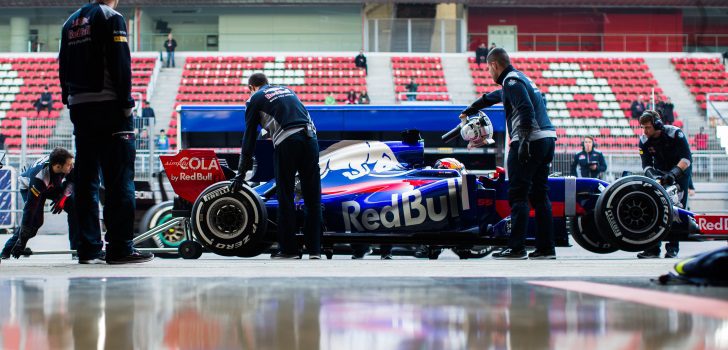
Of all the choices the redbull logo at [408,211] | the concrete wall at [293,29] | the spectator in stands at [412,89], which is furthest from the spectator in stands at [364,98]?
the redbull logo at [408,211]

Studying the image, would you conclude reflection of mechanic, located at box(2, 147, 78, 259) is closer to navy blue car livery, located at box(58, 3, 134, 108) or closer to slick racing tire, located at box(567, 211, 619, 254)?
navy blue car livery, located at box(58, 3, 134, 108)

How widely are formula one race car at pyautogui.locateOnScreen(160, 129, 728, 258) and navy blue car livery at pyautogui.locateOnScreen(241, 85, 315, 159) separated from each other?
1.66 feet

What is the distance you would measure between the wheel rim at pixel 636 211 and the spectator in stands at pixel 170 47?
2894 centimetres

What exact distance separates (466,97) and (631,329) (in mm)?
29538

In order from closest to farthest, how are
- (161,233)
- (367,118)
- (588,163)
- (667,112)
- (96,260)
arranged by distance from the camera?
1. (96,260)
2. (161,233)
3. (588,163)
4. (367,118)
5. (667,112)

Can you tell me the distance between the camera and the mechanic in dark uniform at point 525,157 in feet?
26.1

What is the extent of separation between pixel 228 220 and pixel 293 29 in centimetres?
2956

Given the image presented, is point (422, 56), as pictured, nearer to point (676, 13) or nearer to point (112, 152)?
point (676, 13)

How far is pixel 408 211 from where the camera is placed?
8.58m

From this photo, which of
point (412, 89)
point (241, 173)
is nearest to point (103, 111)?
point (241, 173)

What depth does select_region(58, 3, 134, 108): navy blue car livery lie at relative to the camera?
658 centimetres

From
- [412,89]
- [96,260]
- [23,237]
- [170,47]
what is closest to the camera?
[96,260]

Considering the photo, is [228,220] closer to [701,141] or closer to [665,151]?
[665,151]

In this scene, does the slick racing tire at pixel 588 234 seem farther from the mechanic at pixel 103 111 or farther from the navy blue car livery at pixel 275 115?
the mechanic at pixel 103 111
